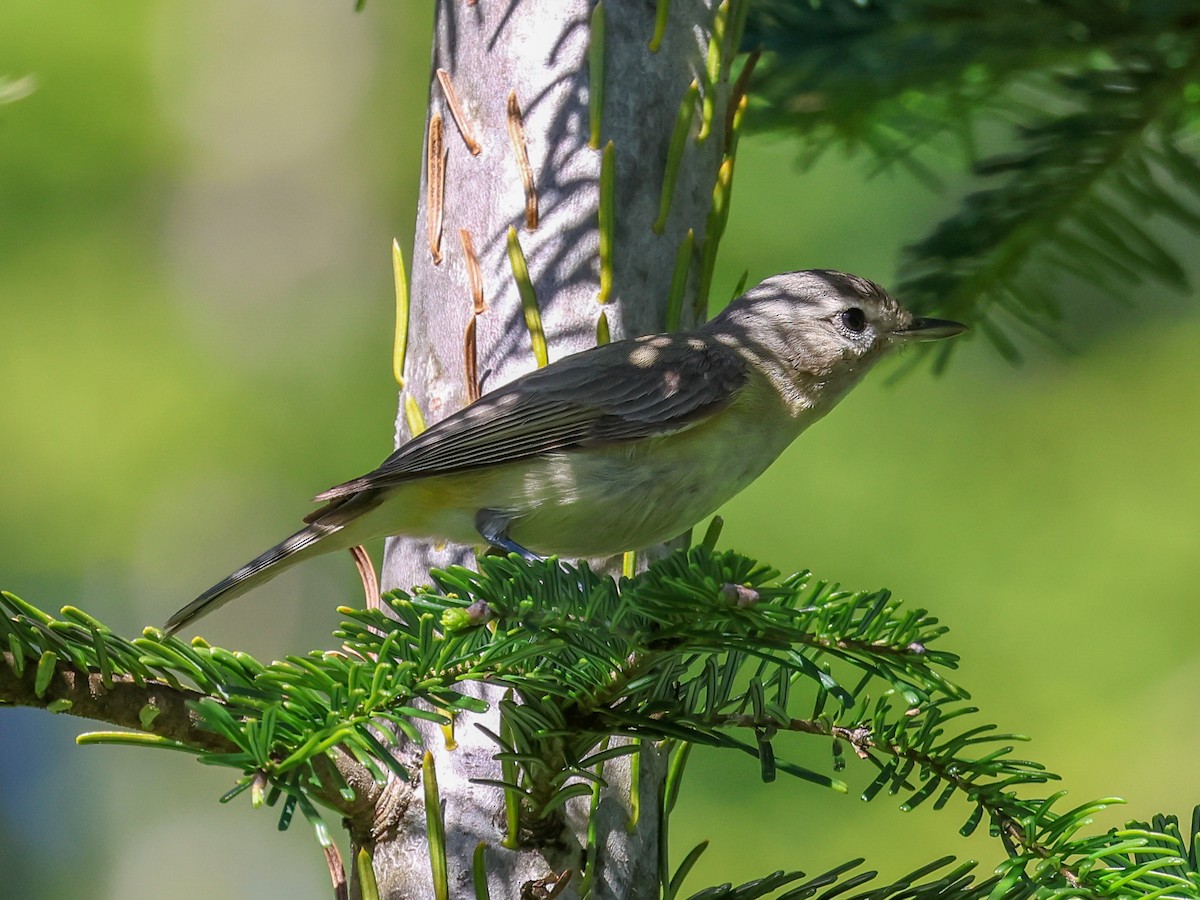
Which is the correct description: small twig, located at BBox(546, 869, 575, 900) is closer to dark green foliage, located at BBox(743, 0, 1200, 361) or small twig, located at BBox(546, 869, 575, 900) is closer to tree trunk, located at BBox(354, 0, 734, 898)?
tree trunk, located at BBox(354, 0, 734, 898)

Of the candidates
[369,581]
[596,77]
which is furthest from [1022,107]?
[369,581]

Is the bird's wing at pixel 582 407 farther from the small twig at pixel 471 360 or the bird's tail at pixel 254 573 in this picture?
the bird's tail at pixel 254 573

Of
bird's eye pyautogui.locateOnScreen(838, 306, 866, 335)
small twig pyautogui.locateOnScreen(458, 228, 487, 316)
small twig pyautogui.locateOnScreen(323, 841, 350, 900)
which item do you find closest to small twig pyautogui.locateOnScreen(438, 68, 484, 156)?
small twig pyautogui.locateOnScreen(458, 228, 487, 316)

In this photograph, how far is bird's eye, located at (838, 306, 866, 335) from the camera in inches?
142

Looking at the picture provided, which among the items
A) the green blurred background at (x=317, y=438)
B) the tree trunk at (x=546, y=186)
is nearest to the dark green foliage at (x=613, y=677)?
the tree trunk at (x=546, y=186)

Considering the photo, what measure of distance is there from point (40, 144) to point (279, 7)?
350 cm

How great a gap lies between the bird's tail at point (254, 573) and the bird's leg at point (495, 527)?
366mm

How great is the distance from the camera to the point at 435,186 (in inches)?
112

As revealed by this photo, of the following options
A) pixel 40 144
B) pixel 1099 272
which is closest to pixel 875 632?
pixel 1099 272

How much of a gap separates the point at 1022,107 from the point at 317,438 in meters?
5.65

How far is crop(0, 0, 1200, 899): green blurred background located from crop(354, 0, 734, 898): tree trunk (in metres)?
1.49

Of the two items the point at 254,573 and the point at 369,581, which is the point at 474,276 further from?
the point at 254,573

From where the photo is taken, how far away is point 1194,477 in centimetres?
546

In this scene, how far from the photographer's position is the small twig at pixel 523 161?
108 inches
